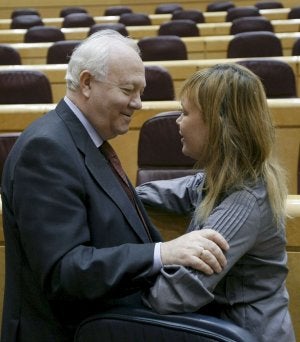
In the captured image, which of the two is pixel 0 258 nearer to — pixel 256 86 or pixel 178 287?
pixel 178 287

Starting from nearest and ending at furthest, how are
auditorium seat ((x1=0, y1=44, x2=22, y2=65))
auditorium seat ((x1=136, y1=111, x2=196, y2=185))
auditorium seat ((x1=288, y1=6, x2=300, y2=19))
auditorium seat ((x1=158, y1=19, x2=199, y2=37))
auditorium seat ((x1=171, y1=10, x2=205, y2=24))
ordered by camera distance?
auditorium seat ((x1=136, y1=111, x2=196, y2=185)) → auditorium seat ((x1=0, y1=44, x2=22, y2=65)) → auditorium seat ((x1=158, y1=19, x2=199, y2=37)) → auditorium seat ((x1=288, y1=6, x2=300, y2=19)) → auditorium seat ((x1=171, y1=10, x2=205, y2=24))

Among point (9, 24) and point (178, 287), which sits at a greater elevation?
point (178, 287)

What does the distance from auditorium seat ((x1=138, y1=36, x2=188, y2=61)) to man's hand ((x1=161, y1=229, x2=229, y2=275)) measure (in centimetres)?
265

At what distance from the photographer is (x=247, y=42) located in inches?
130

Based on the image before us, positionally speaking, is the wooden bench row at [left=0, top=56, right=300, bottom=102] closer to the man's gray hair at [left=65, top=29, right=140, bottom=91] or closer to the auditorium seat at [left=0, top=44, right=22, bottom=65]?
the auditorium seat at [left=0, top=44, right=22, bottom=65]

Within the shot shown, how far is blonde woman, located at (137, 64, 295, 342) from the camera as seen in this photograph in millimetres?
848

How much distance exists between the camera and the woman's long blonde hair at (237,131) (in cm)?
86

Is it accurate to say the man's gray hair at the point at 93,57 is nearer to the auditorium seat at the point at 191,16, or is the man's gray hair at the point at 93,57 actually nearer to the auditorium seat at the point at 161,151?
the auditorium seat at the point at 161,151

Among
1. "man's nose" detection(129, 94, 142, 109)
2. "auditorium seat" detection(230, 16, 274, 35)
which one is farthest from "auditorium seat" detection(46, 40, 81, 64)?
"man's nose" detection(129, 94, 142, 109)

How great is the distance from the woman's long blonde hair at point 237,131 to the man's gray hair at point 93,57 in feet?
0.42

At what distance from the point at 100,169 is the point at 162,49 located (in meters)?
2.58

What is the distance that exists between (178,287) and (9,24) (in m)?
5.33

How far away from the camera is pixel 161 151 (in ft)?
5.47

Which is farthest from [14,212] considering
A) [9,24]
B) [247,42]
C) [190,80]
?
[9,24]
